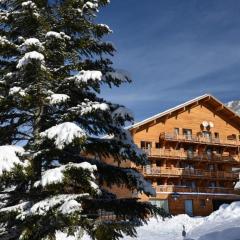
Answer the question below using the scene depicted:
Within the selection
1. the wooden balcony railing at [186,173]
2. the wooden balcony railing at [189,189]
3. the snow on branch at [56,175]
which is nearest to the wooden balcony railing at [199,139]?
the wooden balcony railing at [186,173]

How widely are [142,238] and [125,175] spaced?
16.2 meters

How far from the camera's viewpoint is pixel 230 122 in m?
56.8


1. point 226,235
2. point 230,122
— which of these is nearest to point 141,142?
point 230,122

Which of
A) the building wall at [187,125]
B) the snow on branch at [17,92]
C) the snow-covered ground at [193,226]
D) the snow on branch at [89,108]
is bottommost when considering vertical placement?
the snow-covered ground at [193,226]

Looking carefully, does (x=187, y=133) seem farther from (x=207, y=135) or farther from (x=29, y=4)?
(x=29, y=4)

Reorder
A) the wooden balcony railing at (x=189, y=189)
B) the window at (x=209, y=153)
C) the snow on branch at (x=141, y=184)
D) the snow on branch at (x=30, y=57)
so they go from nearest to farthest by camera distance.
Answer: the snow on branch at (x=30, y=57), the snow on branch at (x=141, y=184), the wooden balcony railing at (x=189, y=189), the window at (x=209, y=153)

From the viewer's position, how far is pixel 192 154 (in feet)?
170

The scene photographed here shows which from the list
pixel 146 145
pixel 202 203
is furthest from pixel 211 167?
pixel 146 145

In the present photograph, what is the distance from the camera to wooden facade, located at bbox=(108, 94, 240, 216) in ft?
160

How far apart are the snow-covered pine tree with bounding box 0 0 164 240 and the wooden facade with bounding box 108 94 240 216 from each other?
34934 mm

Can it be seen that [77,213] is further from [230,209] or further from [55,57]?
[230,209]

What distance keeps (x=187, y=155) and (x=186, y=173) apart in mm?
2186

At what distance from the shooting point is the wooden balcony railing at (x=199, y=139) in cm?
5044

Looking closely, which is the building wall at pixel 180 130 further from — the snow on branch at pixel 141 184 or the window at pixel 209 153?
the snow on branch at pixel 141 184
